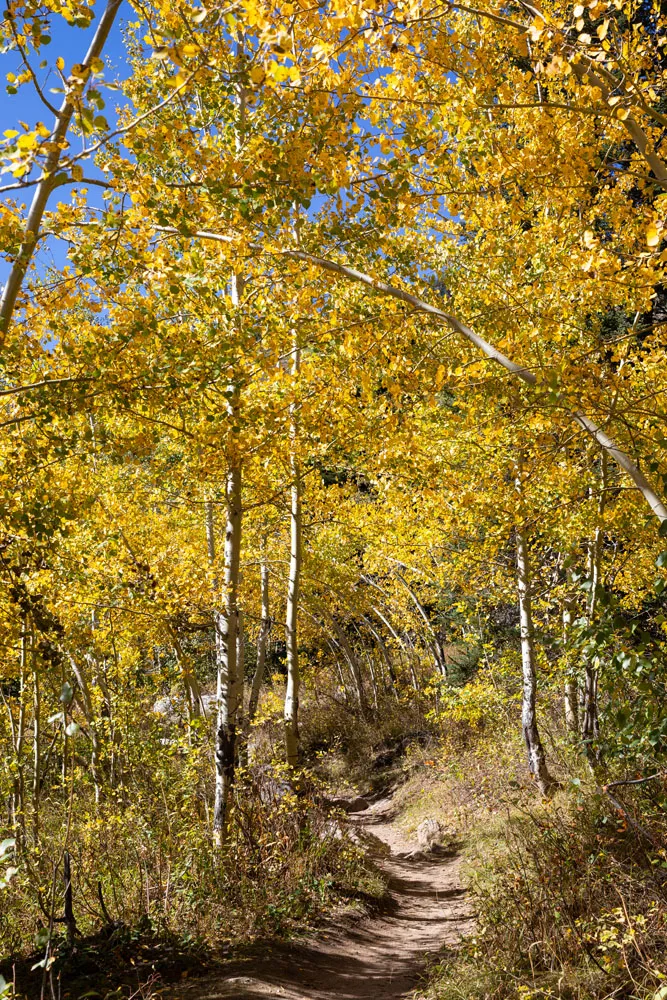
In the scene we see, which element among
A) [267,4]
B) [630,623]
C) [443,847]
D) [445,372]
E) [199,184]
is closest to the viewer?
[267,4]

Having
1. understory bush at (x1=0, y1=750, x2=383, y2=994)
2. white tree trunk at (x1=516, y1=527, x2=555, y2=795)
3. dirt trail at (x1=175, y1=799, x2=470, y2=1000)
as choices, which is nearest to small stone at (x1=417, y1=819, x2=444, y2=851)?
dirt trail at (x1=175, y1=799, x2=470, y2=1000)

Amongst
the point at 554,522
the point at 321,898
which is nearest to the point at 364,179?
the point at 554,522

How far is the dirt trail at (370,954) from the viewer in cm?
464

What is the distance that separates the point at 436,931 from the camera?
638cm

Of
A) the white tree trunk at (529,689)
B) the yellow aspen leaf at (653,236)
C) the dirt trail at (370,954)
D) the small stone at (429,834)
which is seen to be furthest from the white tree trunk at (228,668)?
the small stone at (429,834)

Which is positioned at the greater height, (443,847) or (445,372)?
(445,372)

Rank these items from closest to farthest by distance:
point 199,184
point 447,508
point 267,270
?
1. point 199,184
2. point 267,270
3. point 447,508

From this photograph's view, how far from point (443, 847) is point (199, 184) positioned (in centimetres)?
922

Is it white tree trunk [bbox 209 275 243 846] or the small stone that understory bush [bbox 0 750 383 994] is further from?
the small stone

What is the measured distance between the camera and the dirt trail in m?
4.64

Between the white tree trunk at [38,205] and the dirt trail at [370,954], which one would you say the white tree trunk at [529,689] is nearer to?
the dirt trail at [370,954]

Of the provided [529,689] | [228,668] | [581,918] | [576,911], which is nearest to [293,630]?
[228,668]

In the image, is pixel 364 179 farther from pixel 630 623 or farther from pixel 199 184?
pixel 630 623

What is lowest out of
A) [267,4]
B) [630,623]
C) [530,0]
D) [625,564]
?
[630,623]
